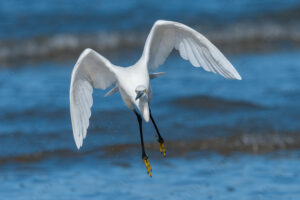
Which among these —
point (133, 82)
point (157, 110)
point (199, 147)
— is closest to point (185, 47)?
point (133, 82)

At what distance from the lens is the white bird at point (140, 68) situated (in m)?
5.09

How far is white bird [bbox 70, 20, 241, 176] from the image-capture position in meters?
5.09

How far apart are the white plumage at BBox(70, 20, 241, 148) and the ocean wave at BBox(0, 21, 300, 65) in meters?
6.84

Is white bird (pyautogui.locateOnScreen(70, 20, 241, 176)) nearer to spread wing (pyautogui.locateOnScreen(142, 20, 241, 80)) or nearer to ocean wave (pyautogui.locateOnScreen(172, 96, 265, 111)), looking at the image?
spread wing (pyautogui.locateOnScreen(142, 20, 241, 80))

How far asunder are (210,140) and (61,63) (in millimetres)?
5219

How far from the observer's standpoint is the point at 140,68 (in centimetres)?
518

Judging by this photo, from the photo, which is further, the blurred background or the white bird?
the blurred background

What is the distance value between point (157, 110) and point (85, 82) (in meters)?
3.09

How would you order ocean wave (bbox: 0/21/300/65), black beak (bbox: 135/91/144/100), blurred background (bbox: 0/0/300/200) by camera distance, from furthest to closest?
ocean wave (bbox: 0/21/300/65) < blurred background (bbox: 0/0/300/200) < black beak (bbox: 135/91/144/100)

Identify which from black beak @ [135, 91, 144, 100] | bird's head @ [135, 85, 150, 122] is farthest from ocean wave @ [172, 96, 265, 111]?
black beak @ [135, 91, 144, 100]

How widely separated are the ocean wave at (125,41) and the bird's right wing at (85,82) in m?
6.79

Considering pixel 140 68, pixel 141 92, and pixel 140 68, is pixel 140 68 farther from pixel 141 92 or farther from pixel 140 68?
pixel 141 92

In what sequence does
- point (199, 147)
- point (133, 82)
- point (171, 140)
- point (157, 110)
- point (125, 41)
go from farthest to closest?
point (125, 41)
point (157, 110)
point (171, 140)
point (199, 147)
point (133, 82)

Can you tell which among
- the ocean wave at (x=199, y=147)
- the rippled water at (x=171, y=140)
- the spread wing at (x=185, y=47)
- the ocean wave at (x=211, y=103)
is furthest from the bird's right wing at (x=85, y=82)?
the ocean wave at (x=211, y=103)
